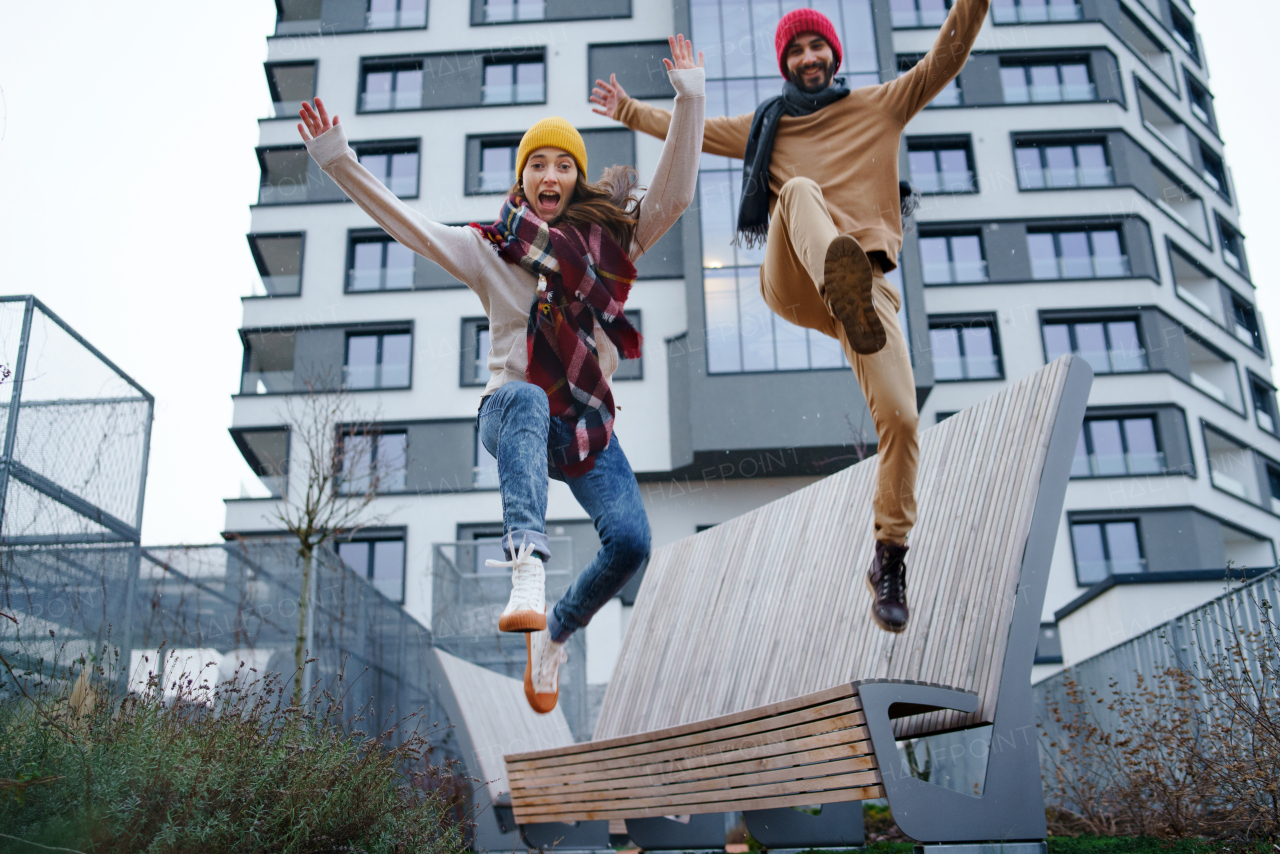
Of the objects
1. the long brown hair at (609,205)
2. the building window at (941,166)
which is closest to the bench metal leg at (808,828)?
the long brown hair at (609,205)

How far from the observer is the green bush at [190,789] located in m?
2.93

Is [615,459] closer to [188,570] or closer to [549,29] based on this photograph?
[188,570]

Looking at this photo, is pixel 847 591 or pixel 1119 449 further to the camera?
pixel 1119 449

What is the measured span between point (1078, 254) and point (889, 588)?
2469 centimetres

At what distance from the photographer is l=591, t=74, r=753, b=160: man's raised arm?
14.4 feet

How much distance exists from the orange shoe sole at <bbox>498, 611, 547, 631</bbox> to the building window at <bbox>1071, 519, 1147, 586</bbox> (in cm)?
2248

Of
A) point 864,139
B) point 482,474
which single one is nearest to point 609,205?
point 864,139

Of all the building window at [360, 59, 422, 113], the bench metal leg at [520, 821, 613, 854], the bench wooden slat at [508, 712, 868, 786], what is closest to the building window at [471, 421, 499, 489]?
the building window at [360, 59, 422, 113]

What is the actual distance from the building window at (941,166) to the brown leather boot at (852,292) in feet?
78.1

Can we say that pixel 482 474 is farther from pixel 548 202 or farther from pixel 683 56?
pixel 683 56

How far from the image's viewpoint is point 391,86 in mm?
27016

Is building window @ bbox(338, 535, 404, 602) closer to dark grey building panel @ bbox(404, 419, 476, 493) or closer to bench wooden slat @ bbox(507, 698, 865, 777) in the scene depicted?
dark grey building panel @ bbox(404, 419, 476, 493)

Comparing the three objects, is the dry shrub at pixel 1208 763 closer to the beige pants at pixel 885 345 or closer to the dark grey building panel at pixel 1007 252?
the beige pants at pixel 885 345

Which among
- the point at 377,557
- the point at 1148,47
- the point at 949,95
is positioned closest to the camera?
the point at 377,557
